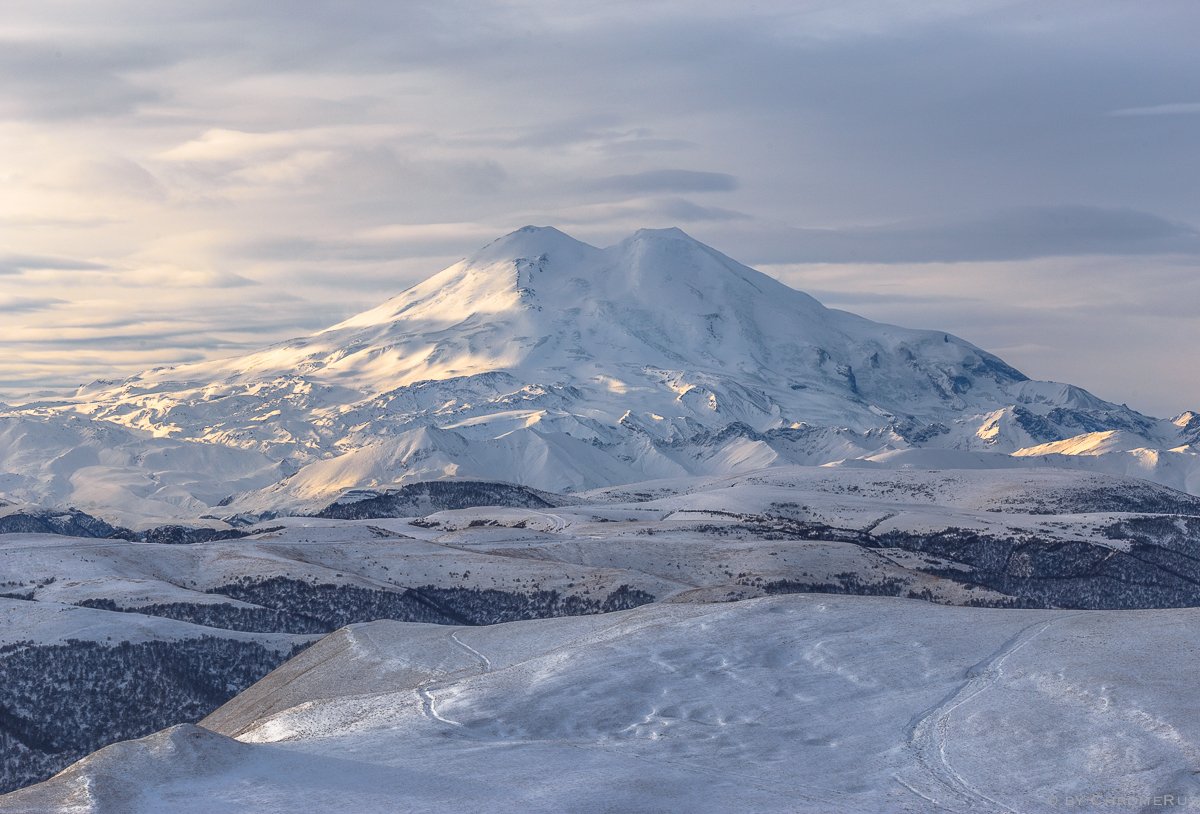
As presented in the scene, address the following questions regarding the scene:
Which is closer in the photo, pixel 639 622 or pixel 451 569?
pixel 639 622

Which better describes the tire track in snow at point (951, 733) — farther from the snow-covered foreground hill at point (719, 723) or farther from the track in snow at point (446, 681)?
the track in snow at point (446, 681)

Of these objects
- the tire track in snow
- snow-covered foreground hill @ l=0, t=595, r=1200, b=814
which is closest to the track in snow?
snow-covered foreground hill @ l=0, t=595, r=1200, b=814

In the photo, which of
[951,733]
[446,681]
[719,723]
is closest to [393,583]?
[446,681]

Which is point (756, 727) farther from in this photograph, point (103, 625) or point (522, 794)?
point (103, 625)

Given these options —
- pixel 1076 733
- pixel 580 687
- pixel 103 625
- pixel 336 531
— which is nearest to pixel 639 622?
pixel 580 687

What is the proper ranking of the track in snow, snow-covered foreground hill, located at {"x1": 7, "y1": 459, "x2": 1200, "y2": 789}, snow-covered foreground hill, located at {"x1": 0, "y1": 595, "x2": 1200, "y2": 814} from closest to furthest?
snow-covered foreground hill, located at {"x1": 0, "y1": 595, "x2": 1200, "y2": 814}
the track in snow
snow-covered foreground hill, located at {"x1": 7, "y1": 459, "x2": 1200, "y2": 789}

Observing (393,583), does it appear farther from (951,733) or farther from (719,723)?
(951,733)

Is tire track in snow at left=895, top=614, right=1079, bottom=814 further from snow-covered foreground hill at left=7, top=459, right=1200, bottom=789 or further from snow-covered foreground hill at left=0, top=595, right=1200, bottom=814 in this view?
snow-covered foreground hill at left=7, top=459, right=1200, bottom=789

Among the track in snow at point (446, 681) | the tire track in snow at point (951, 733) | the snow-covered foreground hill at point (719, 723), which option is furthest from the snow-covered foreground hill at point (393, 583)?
the tire track in snow at point (951, 733)
